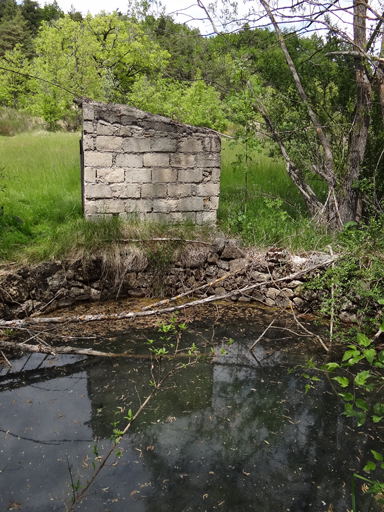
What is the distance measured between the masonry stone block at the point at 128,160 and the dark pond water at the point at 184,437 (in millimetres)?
2989

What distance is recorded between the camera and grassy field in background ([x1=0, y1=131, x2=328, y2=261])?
6.13 metres

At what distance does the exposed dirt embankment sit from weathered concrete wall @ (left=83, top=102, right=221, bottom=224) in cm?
Answer: 78

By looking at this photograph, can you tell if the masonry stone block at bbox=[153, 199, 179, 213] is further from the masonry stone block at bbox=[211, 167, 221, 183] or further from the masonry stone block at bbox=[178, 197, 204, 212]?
the masonry stone block at bbox=[211, 167, 221, 183]

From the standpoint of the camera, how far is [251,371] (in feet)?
15.0

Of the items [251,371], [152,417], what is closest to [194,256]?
[251,371]

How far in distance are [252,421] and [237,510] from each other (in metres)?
0.99

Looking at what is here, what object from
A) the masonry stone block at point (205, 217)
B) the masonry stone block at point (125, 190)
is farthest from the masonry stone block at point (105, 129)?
the masonry stone block at point (205, 217)

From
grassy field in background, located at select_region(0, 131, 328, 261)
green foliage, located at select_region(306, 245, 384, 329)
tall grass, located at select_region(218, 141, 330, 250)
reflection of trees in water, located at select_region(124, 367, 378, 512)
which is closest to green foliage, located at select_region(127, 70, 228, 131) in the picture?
tall grass, located at select_region(218, 141, 330, 250)

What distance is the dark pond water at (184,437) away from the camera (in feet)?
9.64

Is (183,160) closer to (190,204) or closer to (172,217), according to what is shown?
(190,204)

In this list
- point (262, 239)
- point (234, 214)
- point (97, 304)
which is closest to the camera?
point (97, 304)

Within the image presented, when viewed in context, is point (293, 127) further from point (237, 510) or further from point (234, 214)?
point (237, 510)

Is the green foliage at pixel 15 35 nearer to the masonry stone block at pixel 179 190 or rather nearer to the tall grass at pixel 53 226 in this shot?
the tall grass at pixel 53 226

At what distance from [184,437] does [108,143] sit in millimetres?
4538
